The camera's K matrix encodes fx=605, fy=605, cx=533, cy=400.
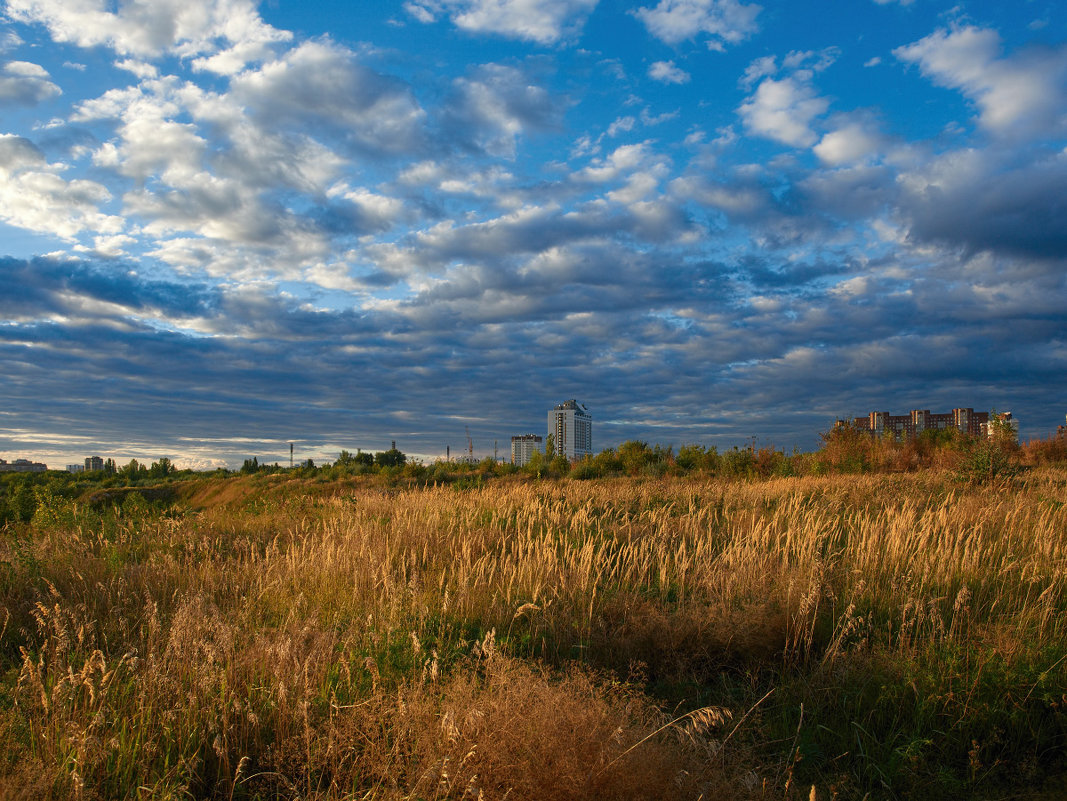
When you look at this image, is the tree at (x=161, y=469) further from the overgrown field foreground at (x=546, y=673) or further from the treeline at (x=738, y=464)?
the overgrown field foreground at (x=546, y=673)

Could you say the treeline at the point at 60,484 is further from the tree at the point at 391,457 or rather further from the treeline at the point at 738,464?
the tree at the point at 391,457

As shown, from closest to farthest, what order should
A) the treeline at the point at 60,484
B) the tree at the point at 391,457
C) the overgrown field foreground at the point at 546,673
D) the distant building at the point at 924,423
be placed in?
1. the overgrown field foreground at the point at 546,673
2. the treeline at the point at 60,484
3. the distant building at the point at 924,423
4. the tree at the point at 391,457

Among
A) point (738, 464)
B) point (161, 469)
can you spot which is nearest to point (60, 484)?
point (161, 469)

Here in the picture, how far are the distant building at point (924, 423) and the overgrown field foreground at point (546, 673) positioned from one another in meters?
18.4

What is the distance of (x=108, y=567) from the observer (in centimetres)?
696

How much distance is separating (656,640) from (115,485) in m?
36.9

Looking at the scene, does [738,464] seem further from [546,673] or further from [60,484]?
[60,484]

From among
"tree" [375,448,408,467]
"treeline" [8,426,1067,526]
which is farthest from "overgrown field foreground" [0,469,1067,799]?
"tree" [375,448,408,467]

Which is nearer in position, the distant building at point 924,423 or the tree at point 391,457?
the distant building at point 924,423

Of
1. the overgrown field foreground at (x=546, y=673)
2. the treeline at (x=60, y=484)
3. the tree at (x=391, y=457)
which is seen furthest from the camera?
the tree at (x=391, y=457)

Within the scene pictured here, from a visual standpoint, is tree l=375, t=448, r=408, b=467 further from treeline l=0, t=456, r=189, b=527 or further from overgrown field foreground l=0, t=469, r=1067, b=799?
overgrown field foreground l=0, t=469, r=1067, b=799

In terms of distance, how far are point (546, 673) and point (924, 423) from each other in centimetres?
4179

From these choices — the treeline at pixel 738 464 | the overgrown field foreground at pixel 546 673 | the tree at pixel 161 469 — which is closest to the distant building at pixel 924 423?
the treeline at pixel 738 464

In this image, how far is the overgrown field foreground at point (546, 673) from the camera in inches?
103
